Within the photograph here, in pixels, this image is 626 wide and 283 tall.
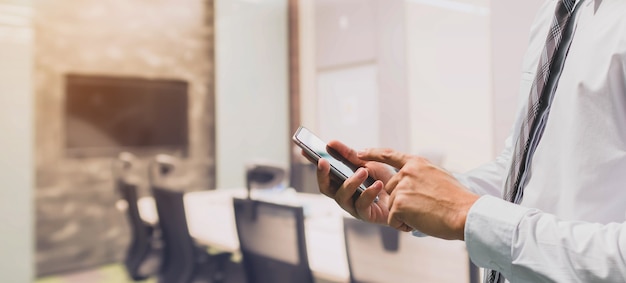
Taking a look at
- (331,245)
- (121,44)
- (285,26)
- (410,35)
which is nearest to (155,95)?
(121,44)

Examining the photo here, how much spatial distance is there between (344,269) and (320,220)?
0.72 m

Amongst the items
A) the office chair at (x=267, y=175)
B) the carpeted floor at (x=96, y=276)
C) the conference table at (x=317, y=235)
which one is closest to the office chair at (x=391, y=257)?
the conference table at (x=317, y=235)

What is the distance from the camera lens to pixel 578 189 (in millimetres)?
753

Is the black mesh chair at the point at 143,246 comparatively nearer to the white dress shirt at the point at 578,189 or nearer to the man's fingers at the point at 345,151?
the man's fingers at the point at 345,151

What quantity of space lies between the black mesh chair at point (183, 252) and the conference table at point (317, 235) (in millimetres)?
68

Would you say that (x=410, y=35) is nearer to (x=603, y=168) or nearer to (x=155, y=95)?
(x=155, y=95)

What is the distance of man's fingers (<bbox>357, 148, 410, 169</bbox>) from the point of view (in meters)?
0.91

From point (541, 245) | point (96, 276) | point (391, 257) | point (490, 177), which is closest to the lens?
point (541, 245)

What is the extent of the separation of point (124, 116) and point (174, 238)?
Answer: 1921 millimetres

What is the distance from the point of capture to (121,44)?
438cm

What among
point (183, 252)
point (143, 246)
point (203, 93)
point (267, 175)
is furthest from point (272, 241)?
point (203, 93)

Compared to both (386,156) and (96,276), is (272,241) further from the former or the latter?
(96,276)

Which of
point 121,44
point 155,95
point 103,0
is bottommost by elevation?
point 155,95

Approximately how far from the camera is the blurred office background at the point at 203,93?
12.2ft
